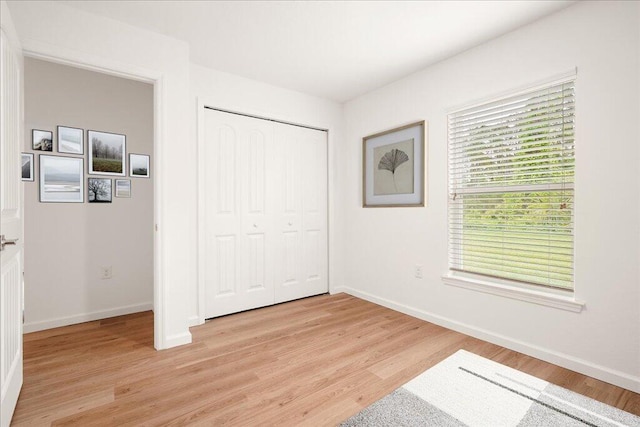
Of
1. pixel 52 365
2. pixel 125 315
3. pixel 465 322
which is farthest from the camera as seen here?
pixel 125 315

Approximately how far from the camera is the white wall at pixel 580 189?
1.85 meters

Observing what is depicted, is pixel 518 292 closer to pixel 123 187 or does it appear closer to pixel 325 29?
pixel 325 29

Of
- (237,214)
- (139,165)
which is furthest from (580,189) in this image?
(139,165)

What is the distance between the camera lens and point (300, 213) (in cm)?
370

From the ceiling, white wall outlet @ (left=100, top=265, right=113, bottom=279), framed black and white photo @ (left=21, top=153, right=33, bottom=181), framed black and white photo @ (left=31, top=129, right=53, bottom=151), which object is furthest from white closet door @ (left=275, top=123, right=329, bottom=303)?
framed black and white photo @ (left=21, top=153, right=33, bottom=181)

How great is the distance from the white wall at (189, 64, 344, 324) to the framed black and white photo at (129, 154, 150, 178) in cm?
88

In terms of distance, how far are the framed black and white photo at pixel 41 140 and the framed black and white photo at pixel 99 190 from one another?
0.42 meters

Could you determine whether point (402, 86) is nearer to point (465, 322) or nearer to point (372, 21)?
point (372, 21)

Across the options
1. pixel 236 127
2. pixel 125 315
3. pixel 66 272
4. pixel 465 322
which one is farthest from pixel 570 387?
pixel 66 272

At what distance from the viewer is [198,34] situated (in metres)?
2.42

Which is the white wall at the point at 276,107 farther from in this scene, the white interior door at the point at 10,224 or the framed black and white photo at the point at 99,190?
the white interior door at the point at 10,224

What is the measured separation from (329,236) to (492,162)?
202cm

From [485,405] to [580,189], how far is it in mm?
1472

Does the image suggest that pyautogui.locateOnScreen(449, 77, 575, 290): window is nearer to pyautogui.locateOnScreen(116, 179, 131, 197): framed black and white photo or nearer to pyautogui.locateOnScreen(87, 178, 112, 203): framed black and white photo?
pyautogui.locateOnScreen(116, 179, 131, 197): framed black and white photo
